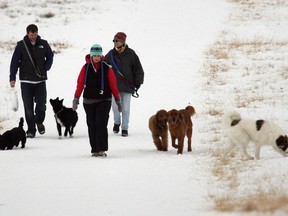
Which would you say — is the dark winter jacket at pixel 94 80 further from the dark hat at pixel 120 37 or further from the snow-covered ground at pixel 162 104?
the dark hat at pixel 120 37

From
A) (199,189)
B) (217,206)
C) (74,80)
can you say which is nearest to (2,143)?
(199,189)

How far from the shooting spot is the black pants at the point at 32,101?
12.0 meters

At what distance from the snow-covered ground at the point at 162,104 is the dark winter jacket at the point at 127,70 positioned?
1.30m

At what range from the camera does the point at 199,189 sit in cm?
661

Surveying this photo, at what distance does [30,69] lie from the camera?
12.0m

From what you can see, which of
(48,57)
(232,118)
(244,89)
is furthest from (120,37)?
(244,89)

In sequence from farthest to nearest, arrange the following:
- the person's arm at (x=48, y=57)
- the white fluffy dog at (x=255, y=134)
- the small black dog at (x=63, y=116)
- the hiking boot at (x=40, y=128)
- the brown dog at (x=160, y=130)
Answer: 1. the hiking boot at (x=40, y=128)
2. the person's arm at (x=48, y=57)
3. the small black dog at (x=63, y=116)
4. the brown dog at (x=160, y=130)
5. the white fluffy dog at (x=255, y=134)

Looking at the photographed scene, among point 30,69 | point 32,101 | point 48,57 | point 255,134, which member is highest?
point 48,57

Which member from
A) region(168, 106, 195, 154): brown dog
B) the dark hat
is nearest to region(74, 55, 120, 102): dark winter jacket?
region(168, 106, 195, 154): brown dog

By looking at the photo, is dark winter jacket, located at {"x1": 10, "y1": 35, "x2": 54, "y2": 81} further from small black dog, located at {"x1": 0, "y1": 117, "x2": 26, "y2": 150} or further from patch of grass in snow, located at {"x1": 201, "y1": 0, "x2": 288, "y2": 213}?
patch of grass in snow, located at {"x1": 201, "y1": 0, "x2": 288, "y2": 213}

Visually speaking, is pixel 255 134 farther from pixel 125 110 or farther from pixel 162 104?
pixel 162 104

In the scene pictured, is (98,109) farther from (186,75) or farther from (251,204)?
(186,75)

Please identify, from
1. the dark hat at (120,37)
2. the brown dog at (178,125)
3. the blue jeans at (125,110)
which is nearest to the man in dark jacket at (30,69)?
the dark hat at (120,37)

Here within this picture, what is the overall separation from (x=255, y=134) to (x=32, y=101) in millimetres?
5986
